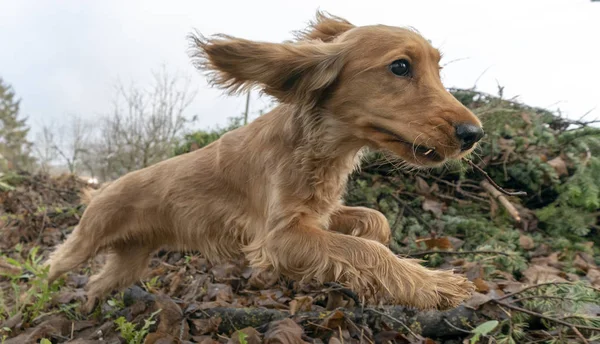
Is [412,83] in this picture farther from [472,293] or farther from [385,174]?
[385,174]

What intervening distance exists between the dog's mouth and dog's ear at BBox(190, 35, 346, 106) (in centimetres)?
53

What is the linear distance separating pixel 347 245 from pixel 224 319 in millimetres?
1088

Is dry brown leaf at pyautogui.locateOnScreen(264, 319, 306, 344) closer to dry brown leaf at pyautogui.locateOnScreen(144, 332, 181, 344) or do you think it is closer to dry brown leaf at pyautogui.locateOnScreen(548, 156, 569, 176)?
dry brown leaf at pyautogui.locateOnScreen(144, 332, 181, 344)

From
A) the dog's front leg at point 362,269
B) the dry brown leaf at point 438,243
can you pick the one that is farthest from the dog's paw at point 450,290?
the dry brown leaf at point 438,243

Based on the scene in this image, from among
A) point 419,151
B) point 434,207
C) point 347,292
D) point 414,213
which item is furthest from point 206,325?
point 434,207

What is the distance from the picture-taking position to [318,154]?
2.79 meters

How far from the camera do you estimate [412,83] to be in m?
2.35

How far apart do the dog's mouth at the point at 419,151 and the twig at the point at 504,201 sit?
2.40m

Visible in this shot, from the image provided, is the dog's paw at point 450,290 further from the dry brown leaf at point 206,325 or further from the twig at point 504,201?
the twig at point 504,201

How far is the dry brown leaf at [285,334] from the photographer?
7.39 ft

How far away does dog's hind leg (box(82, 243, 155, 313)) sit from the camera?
405 centimetres

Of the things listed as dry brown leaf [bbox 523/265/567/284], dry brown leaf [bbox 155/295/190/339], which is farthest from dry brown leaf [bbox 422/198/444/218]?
dry brown leaf [bbox 155/295/190/339]

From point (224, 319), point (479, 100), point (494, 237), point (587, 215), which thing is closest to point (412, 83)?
point (224, 319)

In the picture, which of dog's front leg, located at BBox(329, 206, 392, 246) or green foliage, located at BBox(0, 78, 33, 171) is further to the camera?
green foliage, located at BBox(0, 78, 33, 171)
